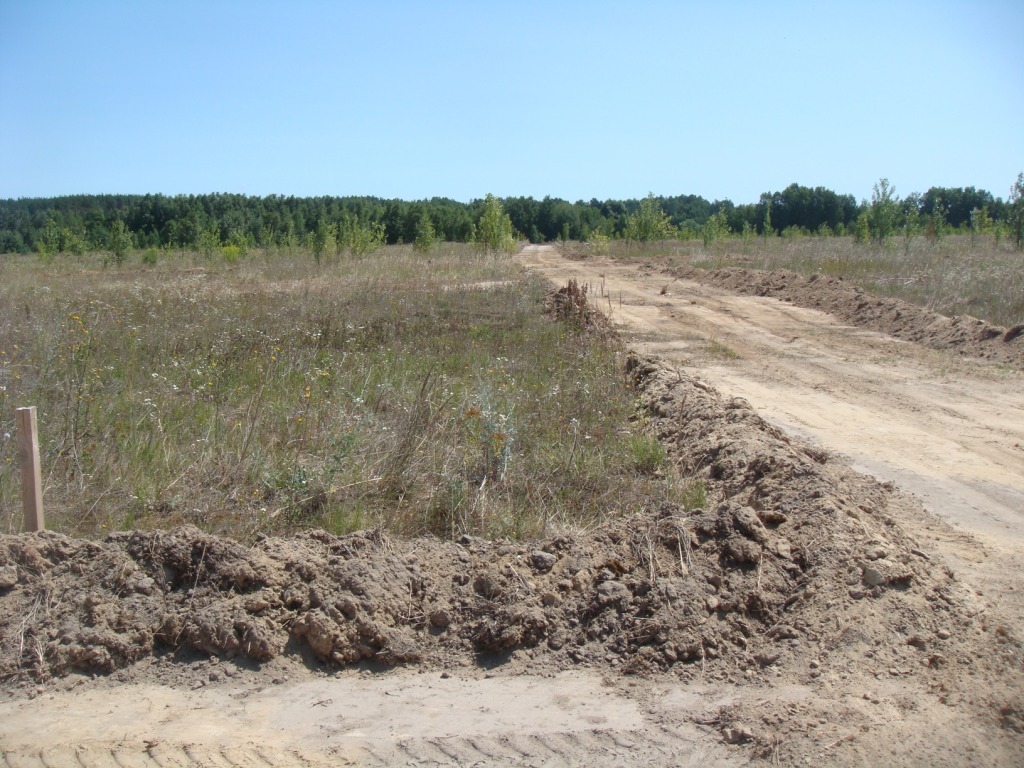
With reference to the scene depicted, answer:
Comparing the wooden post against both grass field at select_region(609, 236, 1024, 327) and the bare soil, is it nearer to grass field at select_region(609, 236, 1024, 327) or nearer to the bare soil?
the bare soil

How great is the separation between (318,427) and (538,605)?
323 cm

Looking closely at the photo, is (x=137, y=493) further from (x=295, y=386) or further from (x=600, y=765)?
(x=600, y=765)

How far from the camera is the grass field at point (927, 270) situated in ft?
50.0

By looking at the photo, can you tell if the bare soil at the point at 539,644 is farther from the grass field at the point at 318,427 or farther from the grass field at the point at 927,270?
the grass field at the point at 927,270

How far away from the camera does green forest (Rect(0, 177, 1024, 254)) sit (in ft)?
123

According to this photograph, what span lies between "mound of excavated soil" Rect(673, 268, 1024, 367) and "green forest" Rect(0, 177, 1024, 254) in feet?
44.7

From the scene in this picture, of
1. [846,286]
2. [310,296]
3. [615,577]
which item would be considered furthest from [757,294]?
[615,577]

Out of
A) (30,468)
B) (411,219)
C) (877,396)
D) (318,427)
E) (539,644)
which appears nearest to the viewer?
(539,644)

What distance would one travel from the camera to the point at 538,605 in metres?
4.21

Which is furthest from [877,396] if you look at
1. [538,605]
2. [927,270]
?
[927,270]

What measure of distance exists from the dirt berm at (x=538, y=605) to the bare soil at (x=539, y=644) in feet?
0.04

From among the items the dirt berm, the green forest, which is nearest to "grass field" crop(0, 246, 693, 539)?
the dirt berm

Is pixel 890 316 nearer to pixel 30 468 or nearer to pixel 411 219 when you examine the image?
pixel 30 468

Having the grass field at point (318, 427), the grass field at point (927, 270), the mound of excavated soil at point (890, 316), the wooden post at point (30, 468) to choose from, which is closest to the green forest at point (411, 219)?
the grass field at point (927, 270)
